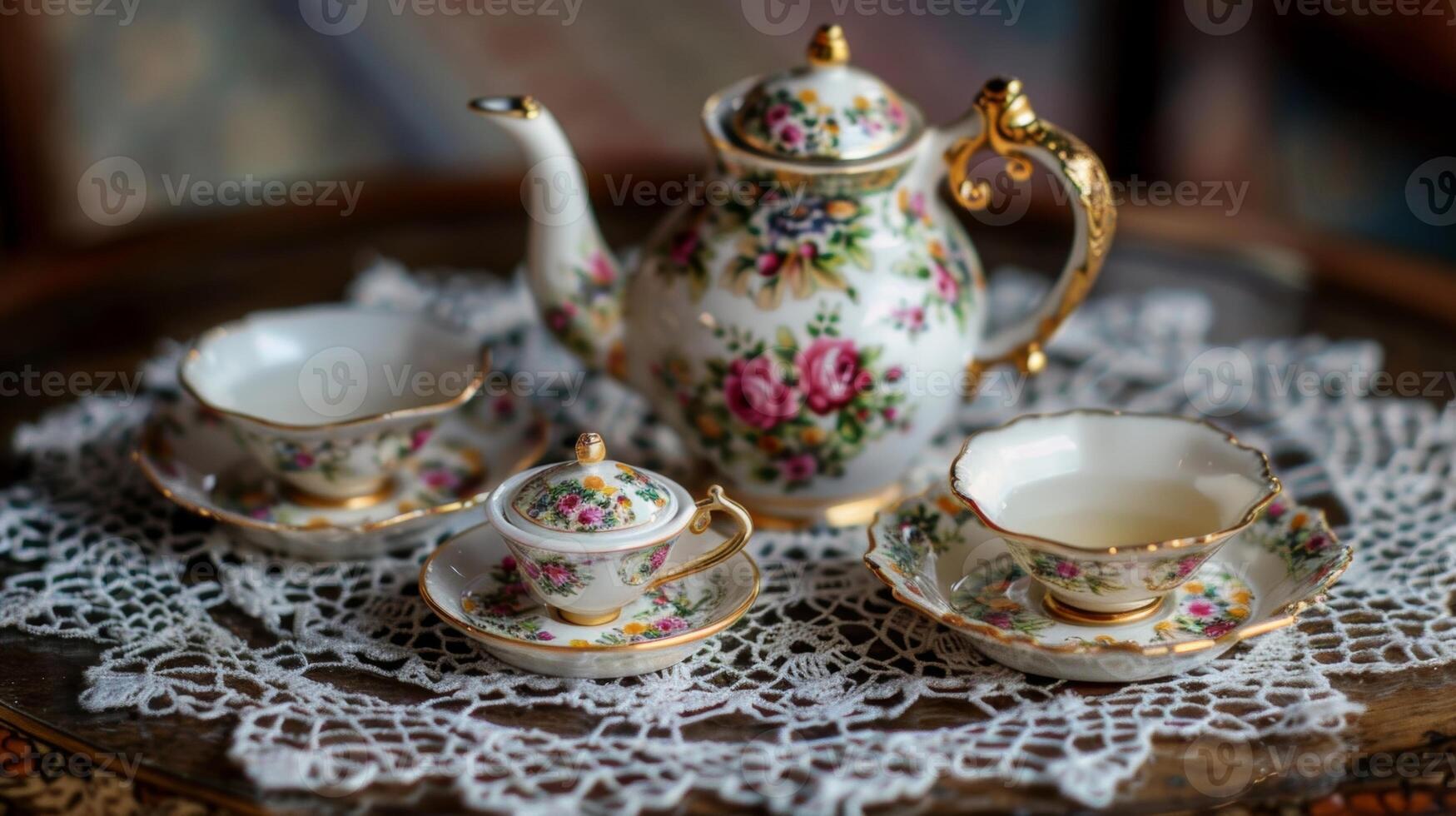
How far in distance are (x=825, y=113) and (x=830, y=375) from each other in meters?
0.22

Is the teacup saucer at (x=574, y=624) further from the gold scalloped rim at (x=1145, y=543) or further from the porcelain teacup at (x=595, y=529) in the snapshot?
the gold scalloped rim at (x=1145, y=543)

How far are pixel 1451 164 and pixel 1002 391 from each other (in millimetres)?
1875

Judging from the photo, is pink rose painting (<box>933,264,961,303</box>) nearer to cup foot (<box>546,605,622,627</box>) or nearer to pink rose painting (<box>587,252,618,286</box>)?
pink rose painting (<box>587,252,618,286</box>)

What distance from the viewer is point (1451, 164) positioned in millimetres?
2881

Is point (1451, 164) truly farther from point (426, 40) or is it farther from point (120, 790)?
point (120, 790)

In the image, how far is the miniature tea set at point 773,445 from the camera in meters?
0.99

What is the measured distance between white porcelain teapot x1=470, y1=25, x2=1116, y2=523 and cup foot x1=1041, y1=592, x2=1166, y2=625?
233mm

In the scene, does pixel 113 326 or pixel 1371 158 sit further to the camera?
pixel 1371 158

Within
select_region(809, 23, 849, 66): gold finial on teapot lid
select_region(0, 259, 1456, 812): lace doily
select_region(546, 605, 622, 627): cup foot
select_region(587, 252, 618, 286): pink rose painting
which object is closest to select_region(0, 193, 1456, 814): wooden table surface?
select_region(0, 259, 1456, 812): lace doily

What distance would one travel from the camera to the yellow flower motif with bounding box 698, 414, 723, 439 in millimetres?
1203

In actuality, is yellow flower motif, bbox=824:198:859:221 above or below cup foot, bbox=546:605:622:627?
above

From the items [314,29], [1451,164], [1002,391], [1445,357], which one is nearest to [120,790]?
[1002,391]

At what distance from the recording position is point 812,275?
1151 mm

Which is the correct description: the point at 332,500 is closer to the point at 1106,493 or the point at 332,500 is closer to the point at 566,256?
the point at 566,256
